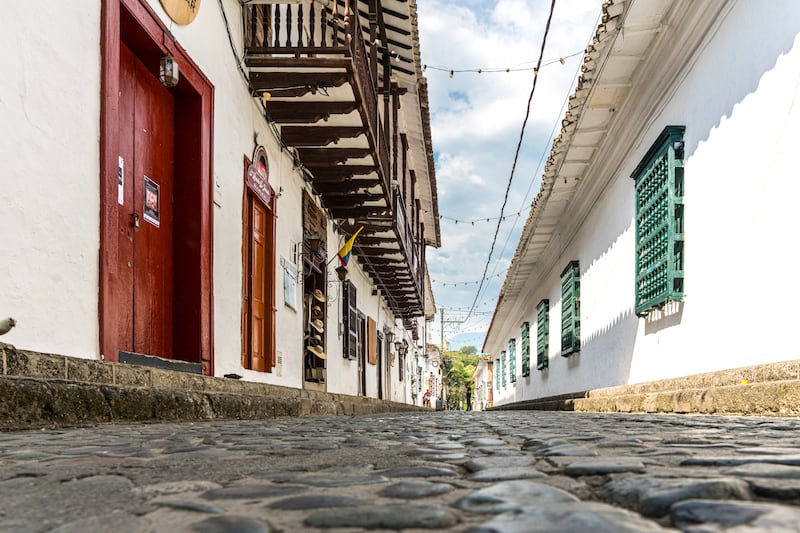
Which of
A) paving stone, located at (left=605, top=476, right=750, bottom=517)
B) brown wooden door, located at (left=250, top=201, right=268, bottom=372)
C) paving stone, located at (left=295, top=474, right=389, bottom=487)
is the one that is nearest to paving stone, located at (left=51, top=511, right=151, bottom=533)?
paving stone, located at (left=295, top=474, right=389, bottom=487)

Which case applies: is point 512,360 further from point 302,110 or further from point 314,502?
point 314,502

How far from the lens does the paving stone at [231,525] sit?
0.94 m

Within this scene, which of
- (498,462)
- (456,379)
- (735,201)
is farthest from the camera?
(456,379)

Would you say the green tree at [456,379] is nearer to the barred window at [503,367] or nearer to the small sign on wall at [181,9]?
the barred window at [503,367]

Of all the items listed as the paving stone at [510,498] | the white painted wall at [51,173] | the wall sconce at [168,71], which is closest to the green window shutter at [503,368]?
the wall sconce at [168,71]

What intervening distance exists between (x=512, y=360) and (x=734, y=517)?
24212 mm

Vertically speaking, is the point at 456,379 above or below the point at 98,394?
below

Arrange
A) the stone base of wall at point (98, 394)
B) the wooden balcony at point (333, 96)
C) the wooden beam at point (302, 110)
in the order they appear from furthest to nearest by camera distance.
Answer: the wooden beam at point (302, 110) < the wooden balcony at point (333, 96) < the stone base of wall at point (98, 394)

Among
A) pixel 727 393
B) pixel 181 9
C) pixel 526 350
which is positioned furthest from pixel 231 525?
pixel 526 350

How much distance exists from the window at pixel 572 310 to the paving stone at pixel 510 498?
11.0m

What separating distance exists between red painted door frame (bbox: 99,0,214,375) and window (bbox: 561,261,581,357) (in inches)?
285

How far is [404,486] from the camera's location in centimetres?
135

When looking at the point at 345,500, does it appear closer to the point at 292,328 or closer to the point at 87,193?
the point at 87,193

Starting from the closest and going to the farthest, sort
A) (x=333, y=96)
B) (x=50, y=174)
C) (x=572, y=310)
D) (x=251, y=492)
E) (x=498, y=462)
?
(x=251, y=492) → (x=498, y=462) → (x=50, y=174) → (x=333, y=96) → (x=572, y=310)
